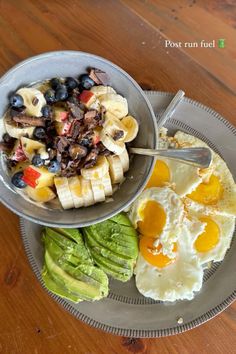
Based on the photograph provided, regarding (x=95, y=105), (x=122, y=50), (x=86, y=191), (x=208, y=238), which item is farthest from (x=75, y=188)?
(x=122, y=50)

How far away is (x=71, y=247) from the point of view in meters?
1.41

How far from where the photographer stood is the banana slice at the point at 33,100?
4.30 ft

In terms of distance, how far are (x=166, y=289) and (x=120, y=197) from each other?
33cm

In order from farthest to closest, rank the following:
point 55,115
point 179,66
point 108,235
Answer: point 179,66 < point 108,235 < point 55,115

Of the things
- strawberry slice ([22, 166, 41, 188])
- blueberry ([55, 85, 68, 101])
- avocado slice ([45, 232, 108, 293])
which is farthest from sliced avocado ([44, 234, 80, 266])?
blueberry ([55, 85, 68, 101])

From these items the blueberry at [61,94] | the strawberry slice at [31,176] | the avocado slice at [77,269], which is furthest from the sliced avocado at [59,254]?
the blueberry at [61,94]

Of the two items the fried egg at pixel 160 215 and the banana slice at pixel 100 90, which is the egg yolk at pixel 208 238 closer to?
the fried egg at pixel 160 215

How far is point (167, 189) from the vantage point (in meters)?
1.51

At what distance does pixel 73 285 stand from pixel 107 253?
0.14 meters

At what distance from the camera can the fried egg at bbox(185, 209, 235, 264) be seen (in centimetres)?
148

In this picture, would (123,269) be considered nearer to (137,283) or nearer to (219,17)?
(137,283)

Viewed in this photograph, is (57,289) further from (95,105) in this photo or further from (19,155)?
(95,105)

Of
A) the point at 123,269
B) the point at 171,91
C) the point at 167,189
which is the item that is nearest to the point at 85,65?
the point at 171,91

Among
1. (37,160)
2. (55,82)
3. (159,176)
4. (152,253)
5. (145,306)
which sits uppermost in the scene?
(55,82)
